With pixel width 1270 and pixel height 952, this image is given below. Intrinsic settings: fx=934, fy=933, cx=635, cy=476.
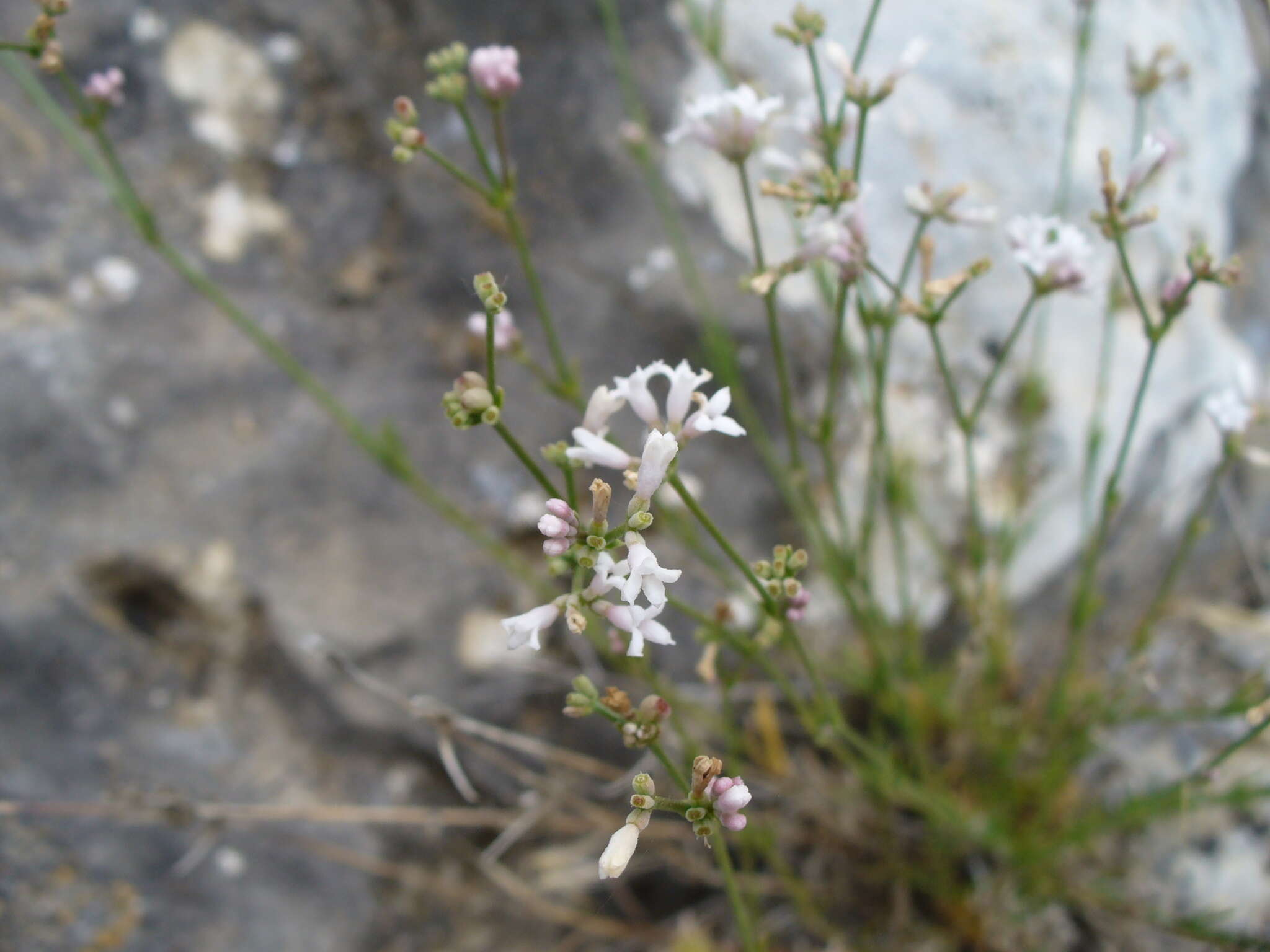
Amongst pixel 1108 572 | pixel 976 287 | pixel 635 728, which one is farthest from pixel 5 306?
pixel 1108 572

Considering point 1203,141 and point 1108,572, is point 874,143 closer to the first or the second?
point 1203,141

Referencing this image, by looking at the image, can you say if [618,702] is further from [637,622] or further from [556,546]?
[556,546]

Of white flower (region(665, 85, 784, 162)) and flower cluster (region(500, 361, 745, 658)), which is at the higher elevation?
white flower (region(665, 85, 784, 162))

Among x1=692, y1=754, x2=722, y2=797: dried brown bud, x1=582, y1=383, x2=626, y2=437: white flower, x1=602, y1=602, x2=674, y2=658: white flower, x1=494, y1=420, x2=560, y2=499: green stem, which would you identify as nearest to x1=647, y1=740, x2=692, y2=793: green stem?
x1=692, y1=754, x2=722, y2=797: dried brown bud

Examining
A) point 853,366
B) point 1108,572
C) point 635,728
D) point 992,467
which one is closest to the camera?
point 635,728

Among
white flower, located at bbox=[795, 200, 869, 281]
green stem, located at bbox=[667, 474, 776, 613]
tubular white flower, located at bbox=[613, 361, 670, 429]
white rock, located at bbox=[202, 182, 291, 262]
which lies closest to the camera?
green stem, located at bbox=[667, 474, 776, 613]

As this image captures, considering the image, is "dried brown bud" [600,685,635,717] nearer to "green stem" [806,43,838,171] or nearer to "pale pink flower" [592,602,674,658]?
"pale pink flower" [592,602,674,658]
